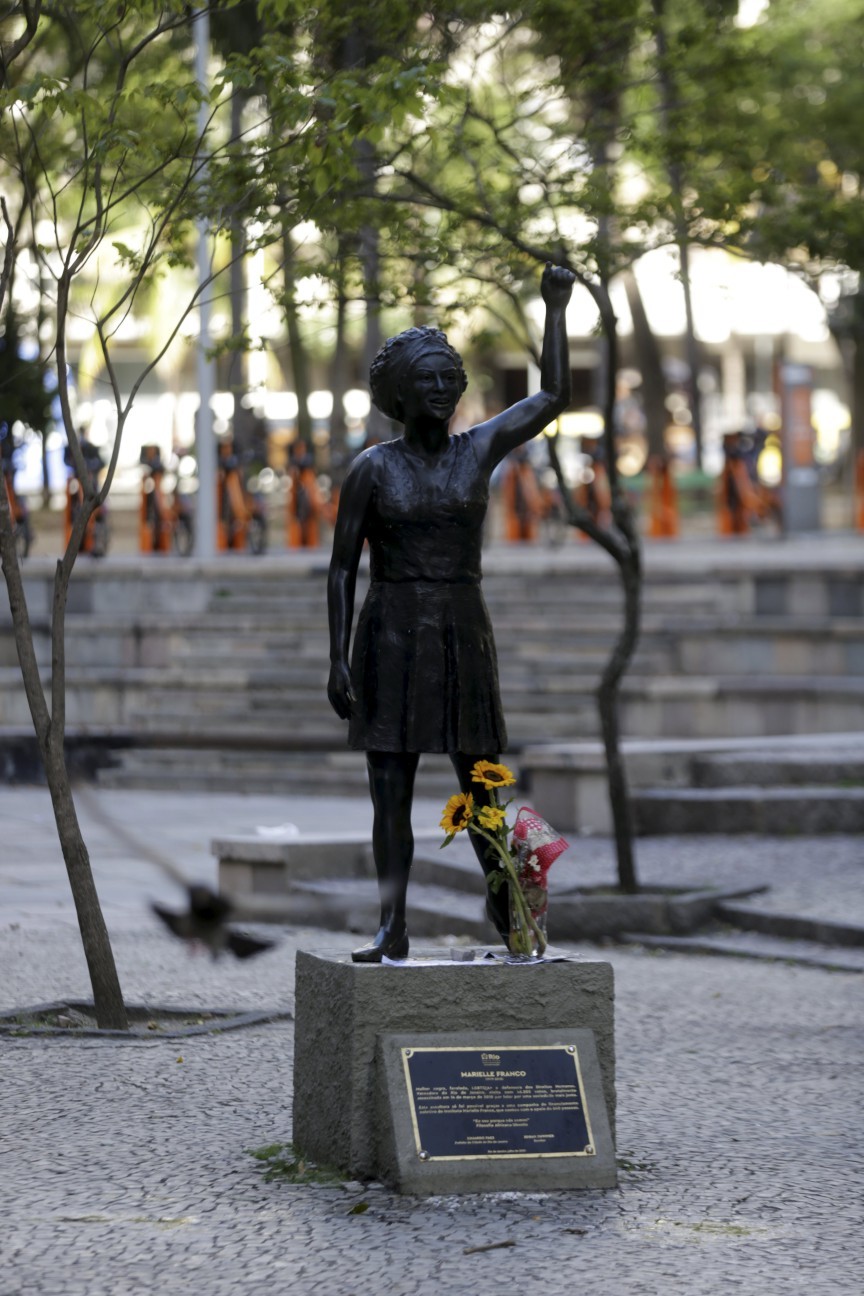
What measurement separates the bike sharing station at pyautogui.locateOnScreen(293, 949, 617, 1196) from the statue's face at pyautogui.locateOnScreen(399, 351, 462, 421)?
1.58m

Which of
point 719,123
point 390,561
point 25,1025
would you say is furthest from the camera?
point 719,123

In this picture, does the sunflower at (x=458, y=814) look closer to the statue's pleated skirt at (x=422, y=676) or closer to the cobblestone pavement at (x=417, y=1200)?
the statue's pleated skirt at (x=422, y=676)

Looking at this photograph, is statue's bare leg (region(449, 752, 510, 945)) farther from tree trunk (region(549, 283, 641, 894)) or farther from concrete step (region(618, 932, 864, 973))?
tree trunk (region(549, 283, 641, 894))

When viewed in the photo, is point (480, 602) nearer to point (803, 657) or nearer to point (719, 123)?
point (719, 123)

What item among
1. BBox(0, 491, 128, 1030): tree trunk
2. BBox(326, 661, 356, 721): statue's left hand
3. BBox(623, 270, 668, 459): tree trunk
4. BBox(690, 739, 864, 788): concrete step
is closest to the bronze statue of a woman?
BBox(326, 661, 356, 721): statue's left hand

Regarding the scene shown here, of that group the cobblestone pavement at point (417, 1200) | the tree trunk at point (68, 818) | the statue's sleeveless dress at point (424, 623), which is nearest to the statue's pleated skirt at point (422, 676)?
the statue's sleeveless dress at point (424, 623)

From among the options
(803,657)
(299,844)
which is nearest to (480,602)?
(299,844)

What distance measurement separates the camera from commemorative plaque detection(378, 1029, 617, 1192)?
5.44 m

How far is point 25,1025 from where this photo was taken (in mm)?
7766

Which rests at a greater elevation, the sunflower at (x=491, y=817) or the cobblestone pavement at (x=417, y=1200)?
the sunflower at (x=491, y=817)

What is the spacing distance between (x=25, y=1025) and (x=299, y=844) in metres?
3.87

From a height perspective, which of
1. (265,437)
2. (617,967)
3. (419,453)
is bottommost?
(617,967)

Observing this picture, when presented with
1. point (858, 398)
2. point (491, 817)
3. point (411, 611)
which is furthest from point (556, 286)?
point (858, 398)

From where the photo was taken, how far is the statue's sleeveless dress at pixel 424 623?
5805 millimetres
